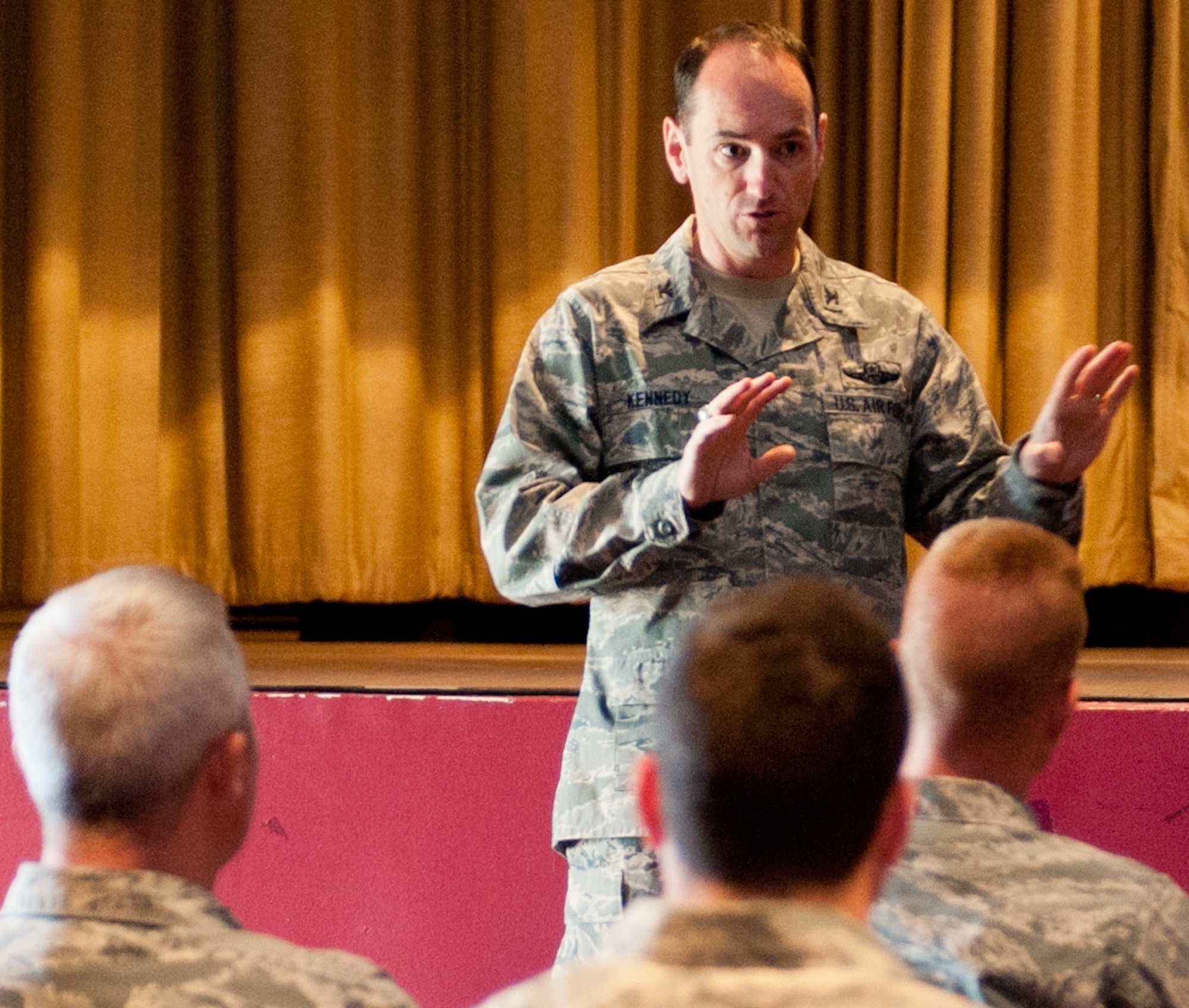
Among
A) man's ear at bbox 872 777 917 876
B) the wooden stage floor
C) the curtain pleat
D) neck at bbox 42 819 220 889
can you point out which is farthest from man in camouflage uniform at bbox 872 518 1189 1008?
the curtain pleat

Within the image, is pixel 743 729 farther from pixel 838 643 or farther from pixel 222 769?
pixel 222 769

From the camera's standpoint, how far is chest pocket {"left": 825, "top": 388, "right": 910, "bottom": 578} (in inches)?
67.4

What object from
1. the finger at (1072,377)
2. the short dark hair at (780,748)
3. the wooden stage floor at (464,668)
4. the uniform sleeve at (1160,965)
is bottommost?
the wooden stage floor at (464,668)

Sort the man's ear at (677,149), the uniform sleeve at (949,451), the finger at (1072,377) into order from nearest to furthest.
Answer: the finger at (1072,377) < the uniform sleeve at (949,451) < the man's ear at (677,149)

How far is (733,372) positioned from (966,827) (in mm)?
722

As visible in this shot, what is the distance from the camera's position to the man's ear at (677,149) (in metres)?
1.86

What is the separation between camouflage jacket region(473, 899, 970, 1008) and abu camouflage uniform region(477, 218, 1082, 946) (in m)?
0.82

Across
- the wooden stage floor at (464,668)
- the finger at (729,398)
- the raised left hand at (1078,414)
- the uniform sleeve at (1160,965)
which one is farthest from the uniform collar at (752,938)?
the wooden stage floor at (464,668)

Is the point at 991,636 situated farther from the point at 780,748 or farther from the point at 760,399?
the point at 780,748

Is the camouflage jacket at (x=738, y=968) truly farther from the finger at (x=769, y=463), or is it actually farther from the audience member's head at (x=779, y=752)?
the finger at (x=769, y=463)

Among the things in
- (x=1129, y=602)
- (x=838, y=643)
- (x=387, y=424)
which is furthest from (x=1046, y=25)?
(x=838, y=643)

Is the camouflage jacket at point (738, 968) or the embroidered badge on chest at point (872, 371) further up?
the embroidered badge on chest at point (872, 371)

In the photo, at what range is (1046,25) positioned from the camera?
9.28 ft

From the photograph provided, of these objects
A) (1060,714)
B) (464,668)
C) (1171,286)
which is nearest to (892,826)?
(1060,714)
